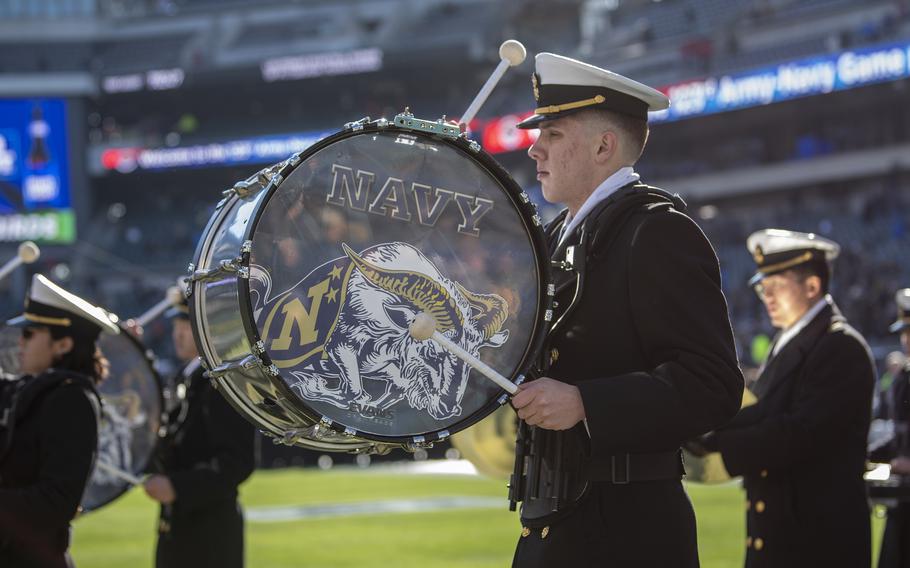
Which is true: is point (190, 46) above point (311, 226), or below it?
above

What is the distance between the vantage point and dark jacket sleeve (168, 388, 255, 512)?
5.12 m

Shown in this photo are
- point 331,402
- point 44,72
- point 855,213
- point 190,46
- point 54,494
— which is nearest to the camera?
point 331,402

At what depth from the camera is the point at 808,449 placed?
4488 millimetres

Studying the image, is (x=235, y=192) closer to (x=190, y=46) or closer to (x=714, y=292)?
(x=714, y=292)

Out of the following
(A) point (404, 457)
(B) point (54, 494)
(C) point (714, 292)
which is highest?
(C) point (714, 292)

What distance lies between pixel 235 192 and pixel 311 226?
324mm

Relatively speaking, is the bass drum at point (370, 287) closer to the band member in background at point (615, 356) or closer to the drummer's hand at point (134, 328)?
the band member in background at point (615, 356)

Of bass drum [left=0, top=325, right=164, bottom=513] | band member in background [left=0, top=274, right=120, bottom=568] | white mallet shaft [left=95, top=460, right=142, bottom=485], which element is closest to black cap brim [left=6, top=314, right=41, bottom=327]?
band member in background [left=0, top=274, right=120, bottom=568]

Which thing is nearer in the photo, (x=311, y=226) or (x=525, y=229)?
(x=311, y=226)

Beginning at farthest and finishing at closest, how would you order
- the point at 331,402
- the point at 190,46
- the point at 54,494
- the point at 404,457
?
1. the point at 190,46
2. the point at 404,457
3. the point at 54,494
4. the point at 331,402

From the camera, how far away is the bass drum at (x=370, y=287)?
2.64 meters

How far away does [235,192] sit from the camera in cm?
296

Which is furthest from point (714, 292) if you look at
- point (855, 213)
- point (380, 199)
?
point (855, 213)

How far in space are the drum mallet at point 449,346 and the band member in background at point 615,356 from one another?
0.20 ft
